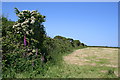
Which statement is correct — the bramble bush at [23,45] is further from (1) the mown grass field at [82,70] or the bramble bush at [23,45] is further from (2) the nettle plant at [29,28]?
(1) the mown grass field at [82,70]

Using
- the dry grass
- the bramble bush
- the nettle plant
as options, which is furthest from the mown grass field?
the nettle plant

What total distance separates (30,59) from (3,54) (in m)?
1.17

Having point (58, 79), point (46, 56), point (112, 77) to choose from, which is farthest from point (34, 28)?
point (112, 77)

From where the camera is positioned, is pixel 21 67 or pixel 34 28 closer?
pixel 21 67

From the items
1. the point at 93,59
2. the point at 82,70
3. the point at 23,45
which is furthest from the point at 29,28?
the point at 93,59

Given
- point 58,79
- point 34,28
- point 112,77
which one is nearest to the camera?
point 58,79

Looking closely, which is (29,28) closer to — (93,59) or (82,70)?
(82,70)

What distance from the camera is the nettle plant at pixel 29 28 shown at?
8.24 m

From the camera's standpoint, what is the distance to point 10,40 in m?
8.16

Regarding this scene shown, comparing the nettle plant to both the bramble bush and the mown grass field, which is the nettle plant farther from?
the mown grass field

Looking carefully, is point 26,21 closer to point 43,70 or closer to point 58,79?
point 43,70

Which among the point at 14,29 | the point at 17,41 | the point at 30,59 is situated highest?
the point at 14,29

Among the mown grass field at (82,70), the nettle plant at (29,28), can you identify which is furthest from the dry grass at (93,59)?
the nettle plant at (29,28)

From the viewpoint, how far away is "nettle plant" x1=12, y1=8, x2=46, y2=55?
824 cm
